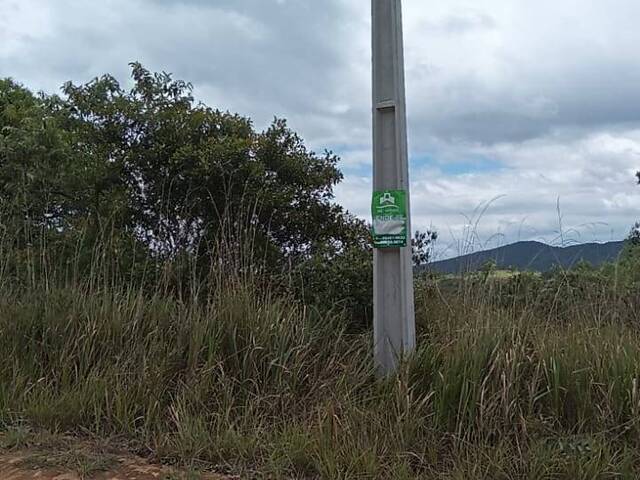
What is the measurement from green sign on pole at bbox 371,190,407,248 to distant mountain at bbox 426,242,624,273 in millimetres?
1168

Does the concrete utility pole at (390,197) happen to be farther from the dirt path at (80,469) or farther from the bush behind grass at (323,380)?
the dirt path at (80,469)

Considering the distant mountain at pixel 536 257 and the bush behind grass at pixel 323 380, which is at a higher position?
the distant mountain at pixel 536 257

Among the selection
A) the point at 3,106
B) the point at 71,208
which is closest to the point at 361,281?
the point at 71,208

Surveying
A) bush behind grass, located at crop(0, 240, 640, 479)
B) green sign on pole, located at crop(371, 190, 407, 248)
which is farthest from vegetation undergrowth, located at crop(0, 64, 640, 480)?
green sign on pole, located at crop(371, 190, 407, 248)

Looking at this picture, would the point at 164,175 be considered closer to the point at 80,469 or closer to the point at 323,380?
the point at 323,380

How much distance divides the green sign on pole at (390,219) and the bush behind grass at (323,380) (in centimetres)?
75

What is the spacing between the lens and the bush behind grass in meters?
3.53

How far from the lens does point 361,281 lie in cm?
575

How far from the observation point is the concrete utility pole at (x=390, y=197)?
Result: 4.40 m

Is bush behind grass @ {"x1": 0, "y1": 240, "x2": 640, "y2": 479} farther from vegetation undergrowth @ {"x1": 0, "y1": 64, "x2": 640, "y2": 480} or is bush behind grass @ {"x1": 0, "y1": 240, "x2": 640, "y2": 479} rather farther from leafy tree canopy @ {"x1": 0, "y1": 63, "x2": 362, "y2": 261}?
leafy tree canopy @ {"x1": 0, "y1": 63, "x2": 362, "y2": 261}

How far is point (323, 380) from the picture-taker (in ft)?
14.6

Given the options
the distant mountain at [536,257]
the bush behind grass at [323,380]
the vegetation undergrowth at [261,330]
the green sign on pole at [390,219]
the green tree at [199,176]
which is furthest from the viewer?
the green tree at [199,176]

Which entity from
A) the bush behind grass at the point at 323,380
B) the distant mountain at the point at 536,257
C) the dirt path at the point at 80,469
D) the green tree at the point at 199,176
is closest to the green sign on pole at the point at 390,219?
the bush behind grass at the point at 323,380

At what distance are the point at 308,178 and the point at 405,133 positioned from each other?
10.1 feet
